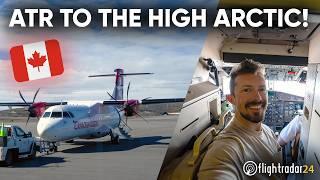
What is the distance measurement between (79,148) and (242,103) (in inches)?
43.6

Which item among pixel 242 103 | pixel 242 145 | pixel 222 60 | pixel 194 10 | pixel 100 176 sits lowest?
pixel 100 176

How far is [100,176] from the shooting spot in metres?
2.64

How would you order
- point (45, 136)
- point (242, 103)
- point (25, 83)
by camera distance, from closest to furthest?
point (242, 103), point (25, 83), point (45, 136)

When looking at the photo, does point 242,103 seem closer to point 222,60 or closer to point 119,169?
point 222,60

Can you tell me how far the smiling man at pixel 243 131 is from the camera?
2.32 meters

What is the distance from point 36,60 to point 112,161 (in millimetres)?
734

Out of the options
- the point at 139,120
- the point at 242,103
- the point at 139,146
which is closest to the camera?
the point at 242,103

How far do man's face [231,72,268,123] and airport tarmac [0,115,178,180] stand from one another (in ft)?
1.25

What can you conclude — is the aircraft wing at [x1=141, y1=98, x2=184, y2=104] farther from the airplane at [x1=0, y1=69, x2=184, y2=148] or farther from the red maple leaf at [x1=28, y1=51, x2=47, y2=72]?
the red maple leaf at [x1=28, y1=51, x2=47, y2=72]

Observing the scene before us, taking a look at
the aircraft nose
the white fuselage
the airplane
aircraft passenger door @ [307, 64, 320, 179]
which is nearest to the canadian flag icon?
the airplane

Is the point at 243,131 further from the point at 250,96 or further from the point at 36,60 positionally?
the point at 36,60

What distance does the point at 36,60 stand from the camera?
8.45ft

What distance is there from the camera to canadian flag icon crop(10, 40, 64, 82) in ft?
8.21

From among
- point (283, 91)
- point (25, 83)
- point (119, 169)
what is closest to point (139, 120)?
point (119, 169)
